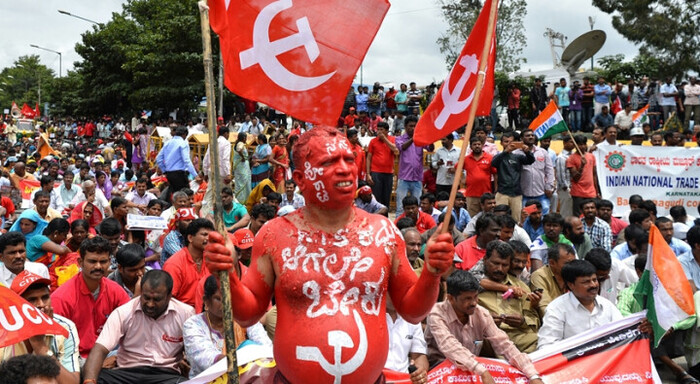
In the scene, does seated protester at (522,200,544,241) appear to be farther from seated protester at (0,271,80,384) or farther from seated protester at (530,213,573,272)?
seated protester at (0,271,80,384)

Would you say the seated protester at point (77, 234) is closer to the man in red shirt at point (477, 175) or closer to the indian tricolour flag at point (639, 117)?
the man in red shirt at point (477, 175)

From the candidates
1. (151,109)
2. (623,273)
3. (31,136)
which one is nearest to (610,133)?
(623,273)

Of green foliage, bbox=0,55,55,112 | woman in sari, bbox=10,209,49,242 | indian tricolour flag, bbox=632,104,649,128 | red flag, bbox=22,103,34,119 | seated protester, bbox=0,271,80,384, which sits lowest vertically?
seated protester, bbox=0,271,80,384

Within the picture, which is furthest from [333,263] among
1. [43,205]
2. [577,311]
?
[43,205]

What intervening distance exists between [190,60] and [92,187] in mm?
19348

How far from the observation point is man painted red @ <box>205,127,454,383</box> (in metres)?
3.12

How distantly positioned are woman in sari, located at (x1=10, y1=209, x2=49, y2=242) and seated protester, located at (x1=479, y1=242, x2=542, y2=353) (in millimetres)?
5380

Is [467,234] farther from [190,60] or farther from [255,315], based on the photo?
[190,60]

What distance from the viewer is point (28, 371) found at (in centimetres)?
348

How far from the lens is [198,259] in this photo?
22.4ft

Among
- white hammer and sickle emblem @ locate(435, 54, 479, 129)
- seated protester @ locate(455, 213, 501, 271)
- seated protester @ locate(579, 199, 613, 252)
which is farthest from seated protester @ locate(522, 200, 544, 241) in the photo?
white hammer and sickle emblem @ locate(435, 54, 479, 129)

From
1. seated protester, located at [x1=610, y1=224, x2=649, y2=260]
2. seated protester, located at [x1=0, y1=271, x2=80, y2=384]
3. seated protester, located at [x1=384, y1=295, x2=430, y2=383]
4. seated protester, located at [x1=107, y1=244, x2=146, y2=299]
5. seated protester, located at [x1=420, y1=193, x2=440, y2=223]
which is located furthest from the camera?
seated protester, located at [x1=420, y1=193, x2=440, y2=223]

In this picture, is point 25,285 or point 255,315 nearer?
point 255,315

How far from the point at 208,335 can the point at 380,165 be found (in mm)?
7096
